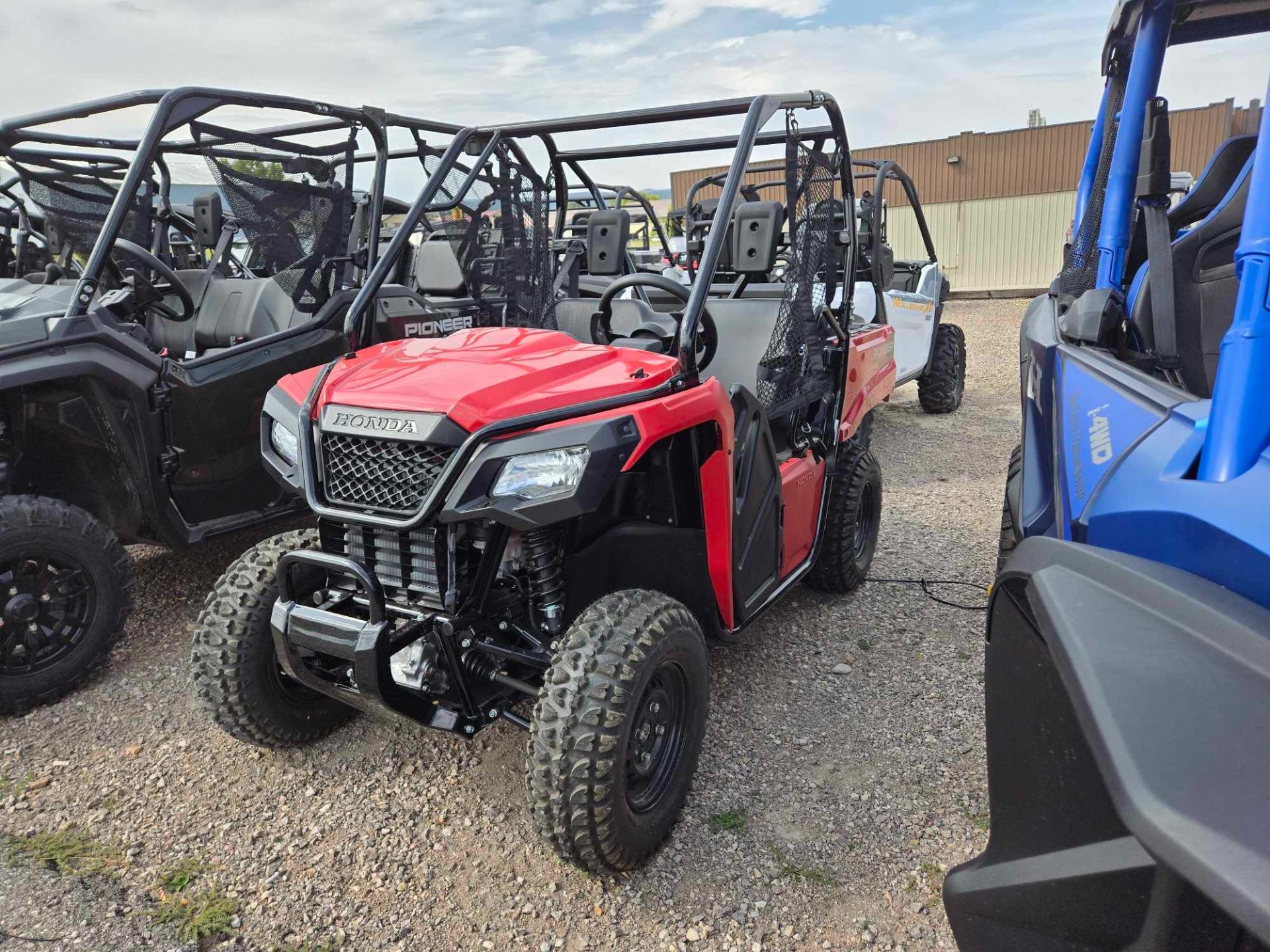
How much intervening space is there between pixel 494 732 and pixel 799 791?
102 centimetres

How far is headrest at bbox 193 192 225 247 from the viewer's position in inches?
196

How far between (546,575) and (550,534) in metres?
0.11

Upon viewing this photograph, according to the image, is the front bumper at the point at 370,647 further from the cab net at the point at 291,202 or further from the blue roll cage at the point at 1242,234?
the cab net at the point at 291,202

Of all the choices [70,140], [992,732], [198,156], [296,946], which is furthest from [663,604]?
[70,140]

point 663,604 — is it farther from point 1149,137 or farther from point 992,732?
point 1149,137

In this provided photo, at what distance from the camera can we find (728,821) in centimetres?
259

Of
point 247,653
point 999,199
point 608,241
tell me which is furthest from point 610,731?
point 999,199

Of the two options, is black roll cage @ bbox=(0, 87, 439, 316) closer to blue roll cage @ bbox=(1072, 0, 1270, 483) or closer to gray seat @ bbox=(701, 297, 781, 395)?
gray seat @ bbox=(701, 297, 781, 395)

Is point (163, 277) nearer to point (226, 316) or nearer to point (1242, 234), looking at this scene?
point (226, 316)

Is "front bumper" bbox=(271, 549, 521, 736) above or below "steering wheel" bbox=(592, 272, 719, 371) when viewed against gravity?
below

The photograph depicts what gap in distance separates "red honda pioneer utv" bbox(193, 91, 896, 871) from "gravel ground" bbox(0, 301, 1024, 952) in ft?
0.63

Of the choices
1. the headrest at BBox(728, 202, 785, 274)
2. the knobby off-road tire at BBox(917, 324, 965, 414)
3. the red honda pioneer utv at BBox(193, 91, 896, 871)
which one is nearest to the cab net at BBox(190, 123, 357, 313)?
the red honda pioneer utv at BBox(193, 91, 896, 871)

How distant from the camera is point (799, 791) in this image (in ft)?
8.96

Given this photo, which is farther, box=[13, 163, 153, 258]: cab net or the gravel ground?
box=[13, 163, 153, 258]: cab net
